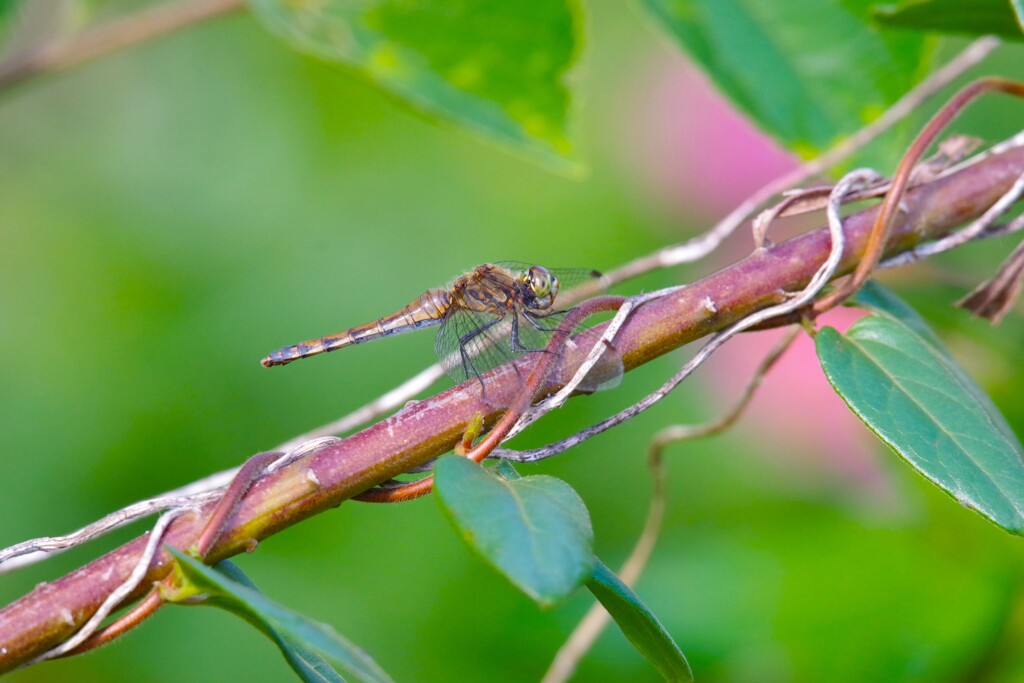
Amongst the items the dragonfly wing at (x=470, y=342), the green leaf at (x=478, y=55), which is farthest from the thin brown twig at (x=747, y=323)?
the green leaf at (x=478, y=55)

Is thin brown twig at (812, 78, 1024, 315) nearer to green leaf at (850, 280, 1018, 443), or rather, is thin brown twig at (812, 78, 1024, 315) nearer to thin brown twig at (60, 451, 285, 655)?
green leaf at (850, 280, 1018, 443)

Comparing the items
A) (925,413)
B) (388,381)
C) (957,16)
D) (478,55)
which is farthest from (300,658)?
(388,381)

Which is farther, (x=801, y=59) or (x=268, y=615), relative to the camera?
(x=801, y=59)

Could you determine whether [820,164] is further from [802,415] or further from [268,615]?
[268,615]

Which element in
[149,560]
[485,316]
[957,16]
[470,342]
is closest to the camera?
[149,560]

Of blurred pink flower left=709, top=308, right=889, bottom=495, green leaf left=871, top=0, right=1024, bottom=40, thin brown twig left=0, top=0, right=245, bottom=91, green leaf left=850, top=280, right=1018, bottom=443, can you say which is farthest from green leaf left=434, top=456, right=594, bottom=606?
blurred pink flower left=709, top=308, right=889, bottom=495

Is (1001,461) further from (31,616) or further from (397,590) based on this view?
(397,590)

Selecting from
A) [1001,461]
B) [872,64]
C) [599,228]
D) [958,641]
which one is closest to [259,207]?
[599,228]

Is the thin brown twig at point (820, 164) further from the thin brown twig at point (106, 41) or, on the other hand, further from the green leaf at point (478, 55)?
the thin brown twig at point (106, 41)
